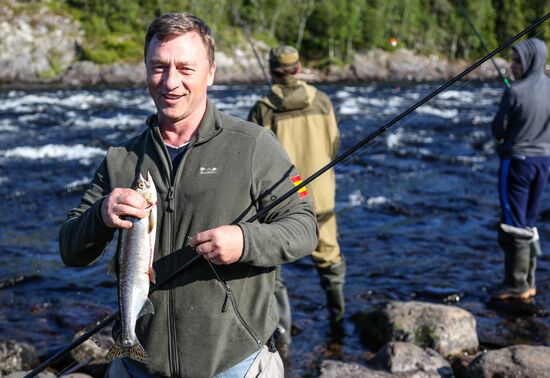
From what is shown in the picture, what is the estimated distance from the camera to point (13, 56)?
5131cm

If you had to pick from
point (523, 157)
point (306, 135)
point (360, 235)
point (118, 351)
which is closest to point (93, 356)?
point (306, 135)

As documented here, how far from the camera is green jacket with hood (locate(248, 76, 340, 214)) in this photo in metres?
5.80

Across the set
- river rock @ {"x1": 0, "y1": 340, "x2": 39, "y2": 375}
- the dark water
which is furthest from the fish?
river rock @ {"x1": 0, "y1": 340, "x2": 39, "y2": 375}

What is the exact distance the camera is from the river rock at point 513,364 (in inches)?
192

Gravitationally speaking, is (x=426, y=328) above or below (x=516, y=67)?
below

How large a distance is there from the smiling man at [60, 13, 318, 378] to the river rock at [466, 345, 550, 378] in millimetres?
2987

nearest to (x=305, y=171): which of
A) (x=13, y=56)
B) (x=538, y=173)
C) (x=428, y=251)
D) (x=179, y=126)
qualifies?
(x=538, y=173)

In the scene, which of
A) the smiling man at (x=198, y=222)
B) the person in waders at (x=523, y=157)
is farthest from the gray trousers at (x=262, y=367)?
the person in waders at (x=523, y=157)

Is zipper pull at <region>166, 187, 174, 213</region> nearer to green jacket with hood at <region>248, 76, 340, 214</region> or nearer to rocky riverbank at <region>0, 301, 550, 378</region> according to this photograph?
rocky riverbank at <region>0, 301, 550, 378</region>

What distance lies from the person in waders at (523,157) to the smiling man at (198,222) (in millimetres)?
4857

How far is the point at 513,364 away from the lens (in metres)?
5.00

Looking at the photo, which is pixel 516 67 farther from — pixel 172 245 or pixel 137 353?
pixel 137 353

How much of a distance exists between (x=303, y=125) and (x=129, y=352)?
3656mm

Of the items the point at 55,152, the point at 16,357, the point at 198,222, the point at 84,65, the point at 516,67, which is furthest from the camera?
the point at 84,65
